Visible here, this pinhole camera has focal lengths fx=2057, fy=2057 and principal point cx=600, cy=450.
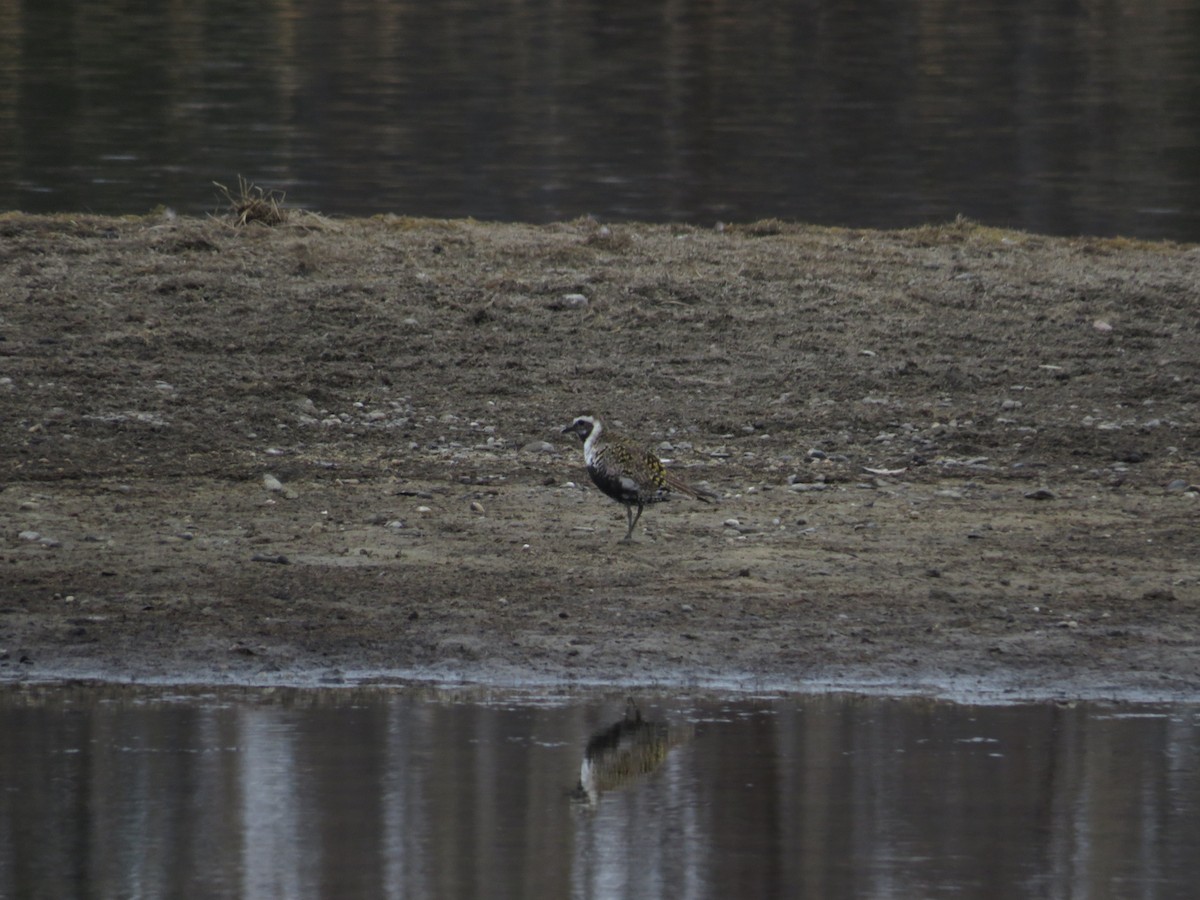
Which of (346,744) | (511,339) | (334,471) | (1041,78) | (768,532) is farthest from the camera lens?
(1041,78)

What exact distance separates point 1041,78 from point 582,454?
1106 inches

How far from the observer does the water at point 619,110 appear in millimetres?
20375

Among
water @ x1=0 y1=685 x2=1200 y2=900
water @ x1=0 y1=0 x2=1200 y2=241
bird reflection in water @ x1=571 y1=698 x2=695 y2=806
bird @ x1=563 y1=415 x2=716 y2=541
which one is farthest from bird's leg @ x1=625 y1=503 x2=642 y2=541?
water @ x1=0 y1=0 x2=1200 y2=241

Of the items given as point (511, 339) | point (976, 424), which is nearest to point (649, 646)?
point (976, 424)

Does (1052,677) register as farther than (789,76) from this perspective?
No

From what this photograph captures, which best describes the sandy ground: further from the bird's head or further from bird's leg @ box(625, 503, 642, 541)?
the bird's head

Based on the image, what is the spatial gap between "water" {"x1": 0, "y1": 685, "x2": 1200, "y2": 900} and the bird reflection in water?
0.4 inches

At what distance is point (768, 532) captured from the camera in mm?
8734

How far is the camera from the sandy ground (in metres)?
7.49

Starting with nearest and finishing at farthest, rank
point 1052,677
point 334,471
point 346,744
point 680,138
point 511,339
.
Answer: point 346,744 < point 1052,677 < point 334,471 < point 511,339 < point 680,138

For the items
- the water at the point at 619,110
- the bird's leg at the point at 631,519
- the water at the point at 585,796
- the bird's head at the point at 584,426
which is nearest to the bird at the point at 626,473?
the bird's leg at the point at 631,519

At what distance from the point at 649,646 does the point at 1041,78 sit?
100 feet

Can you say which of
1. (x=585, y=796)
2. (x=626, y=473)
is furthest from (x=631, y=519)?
(x=585, y=796)

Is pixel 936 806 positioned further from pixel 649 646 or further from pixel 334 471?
pixel 334 471
